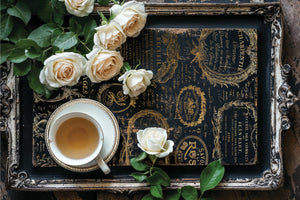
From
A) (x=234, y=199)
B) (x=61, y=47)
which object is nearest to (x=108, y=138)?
(x=61, y=47)

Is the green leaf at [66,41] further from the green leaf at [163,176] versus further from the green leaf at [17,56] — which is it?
the green leaf at [163,176]

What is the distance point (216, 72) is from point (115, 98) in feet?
0.98

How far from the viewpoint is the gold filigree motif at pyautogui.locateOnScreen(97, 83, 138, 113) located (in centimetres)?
100

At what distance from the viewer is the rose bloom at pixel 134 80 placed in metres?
0.93

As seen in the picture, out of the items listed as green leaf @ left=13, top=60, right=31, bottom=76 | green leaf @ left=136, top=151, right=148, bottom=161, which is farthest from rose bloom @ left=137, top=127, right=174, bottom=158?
green leaf @ left=13, top=60, right=31, bottom=76

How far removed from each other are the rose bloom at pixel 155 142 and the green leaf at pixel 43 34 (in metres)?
0.35

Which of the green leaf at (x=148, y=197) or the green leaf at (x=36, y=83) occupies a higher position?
the green leaf at (x=36, y=83)

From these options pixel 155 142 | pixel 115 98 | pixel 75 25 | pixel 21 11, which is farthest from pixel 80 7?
pixel 155 142

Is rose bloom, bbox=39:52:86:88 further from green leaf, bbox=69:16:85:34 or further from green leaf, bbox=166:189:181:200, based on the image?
green leaf, bbox=166:189:181:200

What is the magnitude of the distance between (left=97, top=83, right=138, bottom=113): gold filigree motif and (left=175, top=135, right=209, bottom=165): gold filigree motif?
181 mm

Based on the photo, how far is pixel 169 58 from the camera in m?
1.01

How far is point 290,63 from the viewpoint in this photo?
1.05 meters

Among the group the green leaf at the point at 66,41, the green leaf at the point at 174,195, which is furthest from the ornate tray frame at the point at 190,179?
the green leaf at the point at 66,41

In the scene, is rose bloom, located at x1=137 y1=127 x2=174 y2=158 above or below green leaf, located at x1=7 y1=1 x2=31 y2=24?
below
